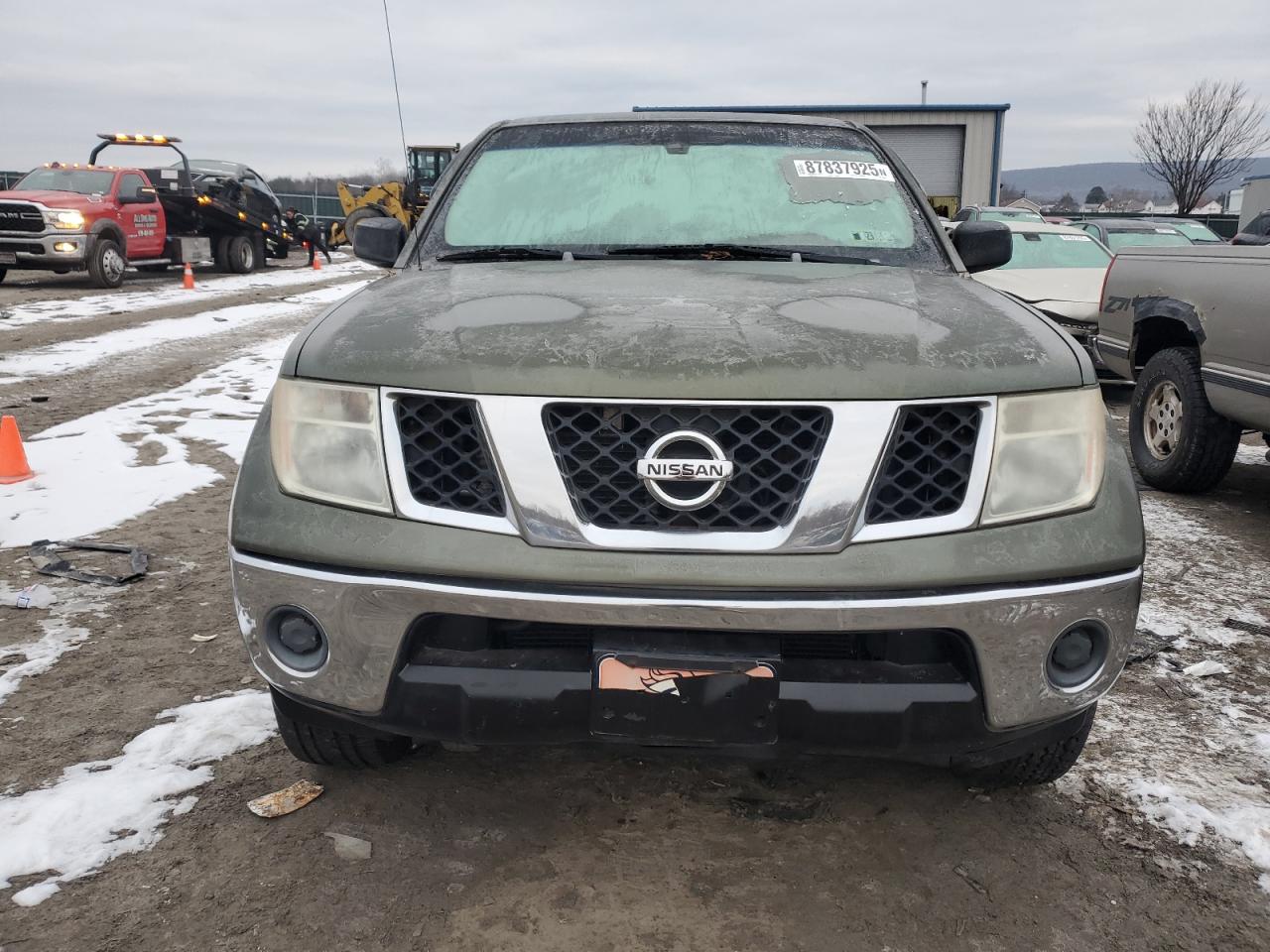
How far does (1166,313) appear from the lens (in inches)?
219

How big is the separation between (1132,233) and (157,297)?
1383cm

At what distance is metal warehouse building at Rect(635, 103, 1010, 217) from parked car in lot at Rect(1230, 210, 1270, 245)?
1943 centimetres

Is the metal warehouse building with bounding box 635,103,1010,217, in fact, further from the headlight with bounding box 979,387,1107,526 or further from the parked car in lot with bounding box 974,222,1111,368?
the headlight with bounding box 979,387,1107,526

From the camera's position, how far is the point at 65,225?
50.6 ft

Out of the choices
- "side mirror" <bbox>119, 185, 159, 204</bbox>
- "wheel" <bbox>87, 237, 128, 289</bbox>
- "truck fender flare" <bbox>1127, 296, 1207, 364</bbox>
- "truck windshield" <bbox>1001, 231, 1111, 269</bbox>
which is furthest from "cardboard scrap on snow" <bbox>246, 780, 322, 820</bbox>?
"side mirror" <bbox>119, 185, 159, 204</bbox>

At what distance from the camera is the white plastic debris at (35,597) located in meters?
3.79

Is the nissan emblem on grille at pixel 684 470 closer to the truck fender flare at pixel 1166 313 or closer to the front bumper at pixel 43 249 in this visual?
the truck fender flare at pixel 1166 313

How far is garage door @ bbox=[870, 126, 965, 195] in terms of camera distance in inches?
1031

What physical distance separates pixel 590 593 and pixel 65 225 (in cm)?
1636

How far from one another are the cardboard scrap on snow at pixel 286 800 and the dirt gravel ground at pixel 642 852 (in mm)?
28

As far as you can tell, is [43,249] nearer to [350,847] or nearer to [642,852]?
[350,847]

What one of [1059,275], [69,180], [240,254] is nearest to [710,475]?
[1059,275]

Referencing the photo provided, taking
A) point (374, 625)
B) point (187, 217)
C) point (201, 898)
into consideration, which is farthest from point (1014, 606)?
point (187, 217)

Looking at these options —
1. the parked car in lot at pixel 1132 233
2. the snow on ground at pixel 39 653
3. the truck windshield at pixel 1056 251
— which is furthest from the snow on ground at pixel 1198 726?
the parked car in lot at pixel 1132 233
